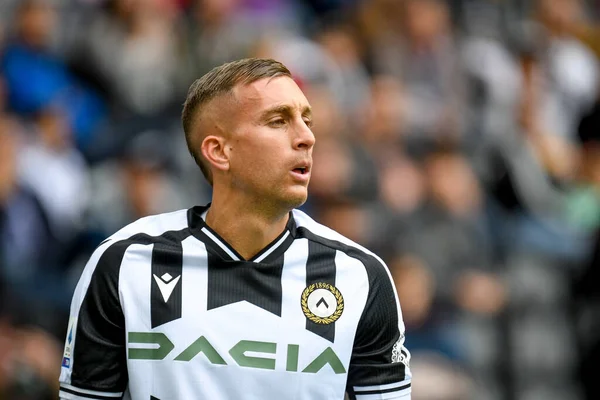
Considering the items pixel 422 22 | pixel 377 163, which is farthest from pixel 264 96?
pixel 422 22

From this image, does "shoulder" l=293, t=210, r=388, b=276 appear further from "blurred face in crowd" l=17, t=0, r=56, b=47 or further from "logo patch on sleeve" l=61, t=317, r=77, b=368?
"blurred face in crowd" l=17, t=0, r=56, b=47

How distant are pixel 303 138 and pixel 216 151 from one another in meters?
0.35

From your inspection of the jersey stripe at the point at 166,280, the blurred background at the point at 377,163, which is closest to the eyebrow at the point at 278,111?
the jersey stripe at the point at 166,280

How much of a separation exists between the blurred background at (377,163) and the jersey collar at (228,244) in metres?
2.87

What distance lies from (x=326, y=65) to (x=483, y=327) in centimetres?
271

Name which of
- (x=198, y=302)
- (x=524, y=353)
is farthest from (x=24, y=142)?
(x=198, y=302)

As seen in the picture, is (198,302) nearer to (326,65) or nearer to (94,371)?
(94,371)

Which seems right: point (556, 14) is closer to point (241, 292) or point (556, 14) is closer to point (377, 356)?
point (377, 356)

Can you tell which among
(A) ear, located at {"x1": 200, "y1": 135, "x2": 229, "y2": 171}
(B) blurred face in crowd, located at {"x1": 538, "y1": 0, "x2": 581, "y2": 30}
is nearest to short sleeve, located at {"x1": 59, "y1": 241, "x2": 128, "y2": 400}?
(A) ear, located at {"x1": 200, "y1": 135, "x2": 229, "y2": 171}

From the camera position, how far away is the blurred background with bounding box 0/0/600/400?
766 centimetres

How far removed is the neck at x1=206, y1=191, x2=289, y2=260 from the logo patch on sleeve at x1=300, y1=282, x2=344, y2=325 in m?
0.26

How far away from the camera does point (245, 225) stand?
13.3 feet

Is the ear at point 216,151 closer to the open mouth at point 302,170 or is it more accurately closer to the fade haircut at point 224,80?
the fade haircut at point 224,80

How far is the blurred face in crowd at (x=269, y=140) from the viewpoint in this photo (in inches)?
156
